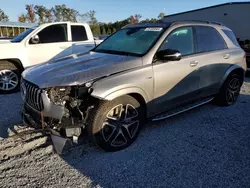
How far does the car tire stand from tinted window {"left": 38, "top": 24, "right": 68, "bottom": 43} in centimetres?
489

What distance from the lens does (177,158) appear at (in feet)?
9.98

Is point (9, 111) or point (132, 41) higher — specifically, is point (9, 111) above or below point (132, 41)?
below

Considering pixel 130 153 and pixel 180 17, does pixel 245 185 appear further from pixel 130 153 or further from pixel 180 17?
pixel 180 17

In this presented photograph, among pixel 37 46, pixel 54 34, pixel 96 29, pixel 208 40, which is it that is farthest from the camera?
pixel 96 29

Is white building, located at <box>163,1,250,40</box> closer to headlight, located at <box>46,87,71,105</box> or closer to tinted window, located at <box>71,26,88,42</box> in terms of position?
tinted window, located at <box>71,26,88,42</box>

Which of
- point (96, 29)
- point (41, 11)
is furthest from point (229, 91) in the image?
point (41, 11)

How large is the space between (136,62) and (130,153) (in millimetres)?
1311

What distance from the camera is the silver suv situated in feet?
9.46

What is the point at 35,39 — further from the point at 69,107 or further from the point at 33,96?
the point at 69,107

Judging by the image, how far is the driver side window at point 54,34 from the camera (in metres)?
6.78

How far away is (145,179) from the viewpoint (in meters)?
2.63

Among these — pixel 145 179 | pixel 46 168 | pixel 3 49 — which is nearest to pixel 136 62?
pixel 145 179

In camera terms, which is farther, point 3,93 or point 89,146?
point 3,93

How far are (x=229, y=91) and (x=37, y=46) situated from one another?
17.4ft
